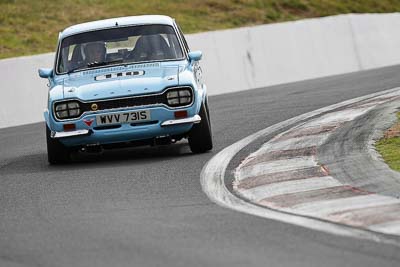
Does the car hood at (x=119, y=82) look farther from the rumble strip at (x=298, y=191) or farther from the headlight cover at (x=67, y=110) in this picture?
the rumble strip at (x=298, y=191)

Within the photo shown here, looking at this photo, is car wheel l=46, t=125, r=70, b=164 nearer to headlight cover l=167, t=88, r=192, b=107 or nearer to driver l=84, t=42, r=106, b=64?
driver l=84, t=42, r=106, b=64

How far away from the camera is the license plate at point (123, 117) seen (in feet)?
37.9

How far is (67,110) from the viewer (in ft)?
38.4

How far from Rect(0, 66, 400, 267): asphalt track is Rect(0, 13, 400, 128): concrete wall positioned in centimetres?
588

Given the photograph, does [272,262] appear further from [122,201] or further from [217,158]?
[217,158]

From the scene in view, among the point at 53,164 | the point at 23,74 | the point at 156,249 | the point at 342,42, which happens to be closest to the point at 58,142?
the point at 53,164

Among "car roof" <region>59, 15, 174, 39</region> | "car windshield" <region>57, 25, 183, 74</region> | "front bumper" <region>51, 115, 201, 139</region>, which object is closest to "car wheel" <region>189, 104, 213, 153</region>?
"front bumper" <region>51, 115, 201, 139</region>

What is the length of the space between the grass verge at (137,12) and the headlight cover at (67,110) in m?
16.7

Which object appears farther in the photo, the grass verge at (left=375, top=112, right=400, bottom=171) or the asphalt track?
the grass verge at (left=375, top=112, right=400, bottom=171)

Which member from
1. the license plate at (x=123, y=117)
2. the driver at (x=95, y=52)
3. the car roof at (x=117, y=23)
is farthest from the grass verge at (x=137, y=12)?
the license plate at (x=123, y=117)

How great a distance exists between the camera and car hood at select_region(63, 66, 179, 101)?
11.6 m

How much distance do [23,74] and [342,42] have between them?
8.76 m

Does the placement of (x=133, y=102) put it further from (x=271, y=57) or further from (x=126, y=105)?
(x=271, y=57)

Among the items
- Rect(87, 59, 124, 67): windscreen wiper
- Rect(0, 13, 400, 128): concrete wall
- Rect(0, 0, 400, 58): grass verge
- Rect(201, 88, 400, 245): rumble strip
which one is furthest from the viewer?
Rect(0, 0, 400, 58): grass verge
